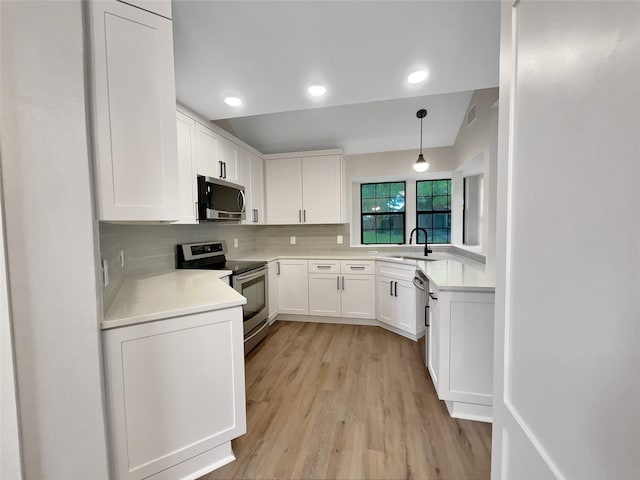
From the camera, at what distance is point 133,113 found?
112cm

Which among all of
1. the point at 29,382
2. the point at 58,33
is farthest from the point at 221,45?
the point at 29,382

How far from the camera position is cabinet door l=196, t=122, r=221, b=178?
7.80ft

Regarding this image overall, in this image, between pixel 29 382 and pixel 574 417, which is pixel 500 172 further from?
pixel 29 382

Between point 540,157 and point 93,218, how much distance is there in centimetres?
139

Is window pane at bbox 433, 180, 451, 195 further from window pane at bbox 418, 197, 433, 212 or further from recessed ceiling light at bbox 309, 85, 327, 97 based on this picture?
recessed ceiling light at bbox 309, 85, 327, 97

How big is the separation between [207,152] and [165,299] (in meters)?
1.64

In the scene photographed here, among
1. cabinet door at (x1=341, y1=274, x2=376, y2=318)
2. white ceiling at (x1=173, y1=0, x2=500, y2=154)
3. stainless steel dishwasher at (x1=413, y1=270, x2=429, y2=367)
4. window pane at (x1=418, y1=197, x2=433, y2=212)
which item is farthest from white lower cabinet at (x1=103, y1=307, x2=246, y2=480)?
window pane at (x1=418, y1=197, x2=433, y2=212)

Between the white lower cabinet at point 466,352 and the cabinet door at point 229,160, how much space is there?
2.38 meters

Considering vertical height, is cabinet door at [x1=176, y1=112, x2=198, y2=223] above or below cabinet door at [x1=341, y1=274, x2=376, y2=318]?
above

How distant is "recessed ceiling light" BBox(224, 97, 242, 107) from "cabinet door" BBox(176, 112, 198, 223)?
39 cm

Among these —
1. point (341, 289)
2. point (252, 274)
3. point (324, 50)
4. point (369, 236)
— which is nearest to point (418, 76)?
point (324, 50)

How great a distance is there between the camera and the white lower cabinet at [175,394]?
111cm

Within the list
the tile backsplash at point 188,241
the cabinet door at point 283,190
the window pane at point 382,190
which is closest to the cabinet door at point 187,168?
the tile backsplash at point 188,241

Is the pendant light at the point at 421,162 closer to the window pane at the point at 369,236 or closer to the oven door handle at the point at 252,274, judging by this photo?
the window pane at the point at 369,236
